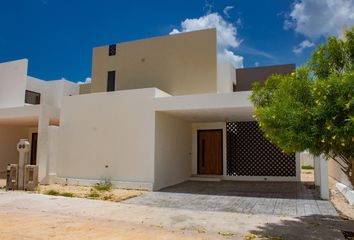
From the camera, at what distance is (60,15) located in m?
14.4

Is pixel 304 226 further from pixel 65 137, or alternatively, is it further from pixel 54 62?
pixel 54 62

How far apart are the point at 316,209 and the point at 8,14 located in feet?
52.1

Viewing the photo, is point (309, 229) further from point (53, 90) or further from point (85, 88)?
point (85, 88)

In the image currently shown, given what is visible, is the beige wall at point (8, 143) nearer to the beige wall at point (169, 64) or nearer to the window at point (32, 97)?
the window at point (32, 97)

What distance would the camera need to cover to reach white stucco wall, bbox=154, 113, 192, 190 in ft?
36.3

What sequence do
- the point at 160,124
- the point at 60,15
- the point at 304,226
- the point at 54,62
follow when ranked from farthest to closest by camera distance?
the point at 54,62 → the point at 60,15 → the point at 160,124 → the point at 304,226

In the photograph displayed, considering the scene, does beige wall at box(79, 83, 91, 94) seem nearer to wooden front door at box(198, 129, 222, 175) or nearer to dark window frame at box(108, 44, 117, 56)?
dark window frame at box(108, 44, 117, 56)

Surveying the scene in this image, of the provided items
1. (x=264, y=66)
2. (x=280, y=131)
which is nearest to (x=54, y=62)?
(x=264, y=66)

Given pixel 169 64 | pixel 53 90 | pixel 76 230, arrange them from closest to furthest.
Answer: pixel 76 230, pixel 169 64, pixel 53 90

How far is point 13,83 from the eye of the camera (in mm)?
15836

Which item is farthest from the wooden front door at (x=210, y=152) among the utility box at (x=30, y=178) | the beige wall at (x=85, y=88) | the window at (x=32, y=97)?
the window at (x=32, y=97)

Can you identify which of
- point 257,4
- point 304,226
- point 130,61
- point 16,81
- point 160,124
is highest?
point 257,4

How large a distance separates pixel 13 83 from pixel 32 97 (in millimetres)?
5753

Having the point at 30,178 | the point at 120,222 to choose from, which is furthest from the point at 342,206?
the point at 30,178
